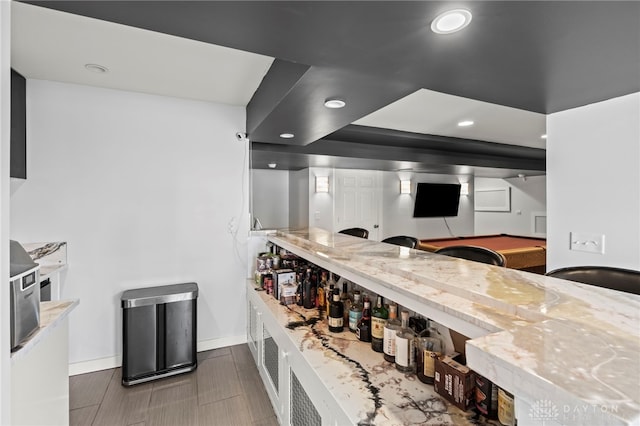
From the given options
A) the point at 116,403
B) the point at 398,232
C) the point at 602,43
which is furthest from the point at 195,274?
the point at 398,232

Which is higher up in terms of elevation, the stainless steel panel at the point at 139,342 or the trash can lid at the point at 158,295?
the trash can lid at the point at 158,295

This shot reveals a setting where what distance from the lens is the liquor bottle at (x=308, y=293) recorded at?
1.98 meters

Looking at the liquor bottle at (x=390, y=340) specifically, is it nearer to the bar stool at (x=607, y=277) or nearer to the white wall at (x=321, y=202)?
the bar stool at (x=607, y=277)

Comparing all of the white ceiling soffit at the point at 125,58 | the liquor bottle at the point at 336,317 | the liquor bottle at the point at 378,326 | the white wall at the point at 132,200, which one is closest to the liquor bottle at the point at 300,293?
the liquor bottle at the point at 336,317

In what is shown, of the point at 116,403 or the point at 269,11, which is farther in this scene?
the point at 116,403

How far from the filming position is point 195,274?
283cm

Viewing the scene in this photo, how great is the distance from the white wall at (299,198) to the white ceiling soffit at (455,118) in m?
1.96

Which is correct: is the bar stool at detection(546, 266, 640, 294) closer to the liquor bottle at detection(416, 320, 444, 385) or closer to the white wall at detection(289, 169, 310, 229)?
the liquor bottle at detection(416, 320, 444, 385)

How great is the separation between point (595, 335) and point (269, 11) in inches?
50.0

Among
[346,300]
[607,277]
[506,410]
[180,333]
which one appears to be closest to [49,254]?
[180,333]

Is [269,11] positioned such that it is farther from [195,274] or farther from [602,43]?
[195,274]

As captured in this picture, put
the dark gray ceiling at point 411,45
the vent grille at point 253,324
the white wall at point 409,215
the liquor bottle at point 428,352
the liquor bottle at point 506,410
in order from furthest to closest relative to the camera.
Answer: the white wall at point 409,215
the vent grille at point 253,324
the liquor bottle at point 428,352
the dark gray ceiling at point 411,45
the liquor bottle at point 506,410

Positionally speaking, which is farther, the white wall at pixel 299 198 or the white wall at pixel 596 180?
the white wall at pixel 299 198

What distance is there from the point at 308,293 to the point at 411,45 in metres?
1.51
